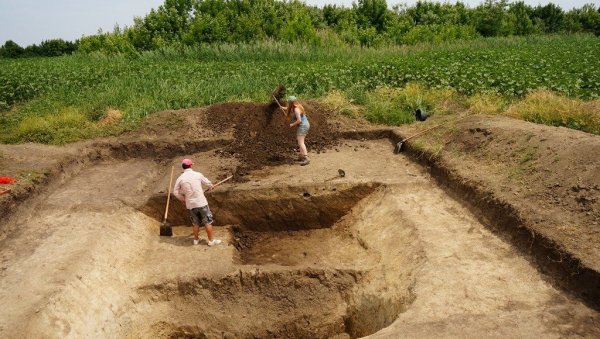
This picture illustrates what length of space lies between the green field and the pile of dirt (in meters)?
1.35

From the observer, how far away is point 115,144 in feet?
38.4

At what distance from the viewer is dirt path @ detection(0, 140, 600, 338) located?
526 cm

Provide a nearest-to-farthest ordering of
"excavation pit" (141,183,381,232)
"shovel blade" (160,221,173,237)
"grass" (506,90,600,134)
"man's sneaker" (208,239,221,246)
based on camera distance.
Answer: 1. "man's sneaker" (208,239,221,246)
2. "shovel blade" (160,221,173,237)
3. "excavation pit" (141,183,381,232)
4. "grass" (506,90,600,134)

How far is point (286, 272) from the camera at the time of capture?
7.22 metres

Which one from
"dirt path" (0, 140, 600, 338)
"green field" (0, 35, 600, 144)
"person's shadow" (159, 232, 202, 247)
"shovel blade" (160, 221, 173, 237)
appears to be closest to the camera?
"dirt path" (0, 140, 600, 338)

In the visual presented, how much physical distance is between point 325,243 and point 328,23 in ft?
95.8

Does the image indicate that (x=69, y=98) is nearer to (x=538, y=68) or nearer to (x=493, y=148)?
(x=493, y=148)

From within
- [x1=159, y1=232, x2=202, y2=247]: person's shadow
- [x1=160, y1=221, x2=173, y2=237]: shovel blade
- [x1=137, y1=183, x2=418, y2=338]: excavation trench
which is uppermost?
[x1=160, y1=221, x2=173, y2=237]: shovel blade

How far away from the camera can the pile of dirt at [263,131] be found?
11117 millimetres

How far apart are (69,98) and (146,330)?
35.5ft

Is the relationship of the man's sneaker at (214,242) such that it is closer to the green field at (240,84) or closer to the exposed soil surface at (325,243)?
the exposed soil surface at (325,243)

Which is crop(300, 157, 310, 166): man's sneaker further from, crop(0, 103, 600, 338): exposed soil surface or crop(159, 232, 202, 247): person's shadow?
crop(159, 232, 202, 247): person's shadow

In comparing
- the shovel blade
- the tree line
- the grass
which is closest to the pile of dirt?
the shovel blade

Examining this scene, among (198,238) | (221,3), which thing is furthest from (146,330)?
(221,3)
